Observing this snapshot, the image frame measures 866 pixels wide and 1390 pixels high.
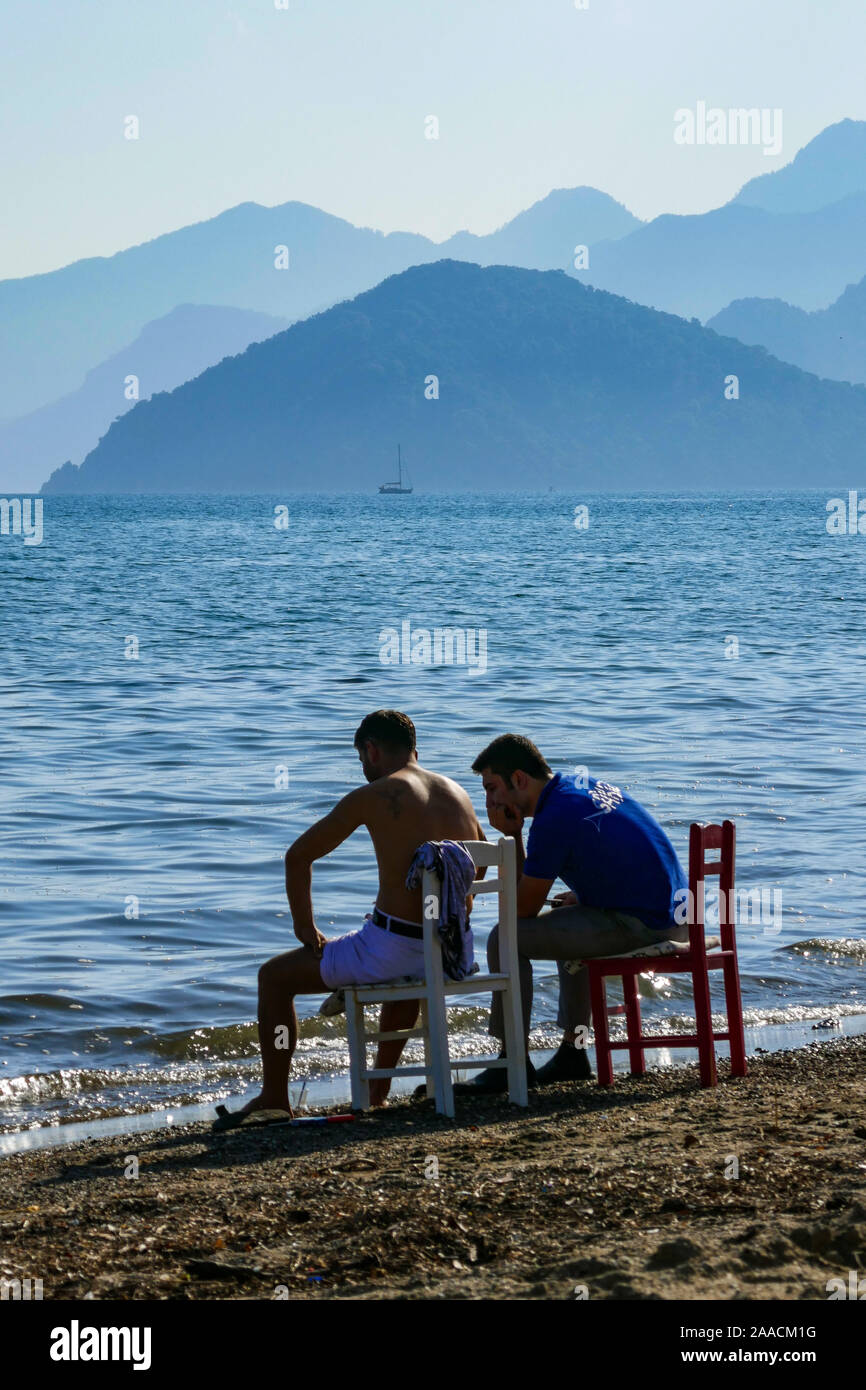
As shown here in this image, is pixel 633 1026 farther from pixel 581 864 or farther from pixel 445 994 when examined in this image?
pixel 445 994

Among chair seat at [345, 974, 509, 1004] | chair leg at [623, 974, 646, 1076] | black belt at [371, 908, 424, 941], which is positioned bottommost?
chair leg at [623, 974, 646, 1076]

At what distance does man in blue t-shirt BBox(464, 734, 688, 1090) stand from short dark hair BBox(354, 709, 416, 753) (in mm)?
318

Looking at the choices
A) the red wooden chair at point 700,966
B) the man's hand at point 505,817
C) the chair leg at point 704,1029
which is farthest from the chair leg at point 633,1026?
the man's hand at point 505,817

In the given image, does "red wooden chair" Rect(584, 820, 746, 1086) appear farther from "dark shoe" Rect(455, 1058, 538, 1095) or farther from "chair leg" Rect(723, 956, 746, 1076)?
"dark shoe" Rect(455, 1058, 538, 1095)

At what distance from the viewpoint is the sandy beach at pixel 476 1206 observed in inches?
136

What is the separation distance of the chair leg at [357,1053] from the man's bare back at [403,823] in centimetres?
39

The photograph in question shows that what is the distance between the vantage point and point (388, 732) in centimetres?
597

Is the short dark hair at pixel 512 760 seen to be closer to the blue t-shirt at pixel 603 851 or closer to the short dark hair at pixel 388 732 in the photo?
the blue t-shirt at pixel 603 851

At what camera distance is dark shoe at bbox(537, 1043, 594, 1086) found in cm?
647

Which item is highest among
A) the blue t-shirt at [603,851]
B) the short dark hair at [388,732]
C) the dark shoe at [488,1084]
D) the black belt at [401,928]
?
the short dark hair at [388,732]

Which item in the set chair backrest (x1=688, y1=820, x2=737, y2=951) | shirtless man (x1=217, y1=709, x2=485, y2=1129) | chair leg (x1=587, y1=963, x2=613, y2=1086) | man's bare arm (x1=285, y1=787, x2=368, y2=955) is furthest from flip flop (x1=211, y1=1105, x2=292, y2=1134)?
chair backrest (x1=688, y1=820, x2=737, y2=951)

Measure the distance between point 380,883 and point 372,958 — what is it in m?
0.29
